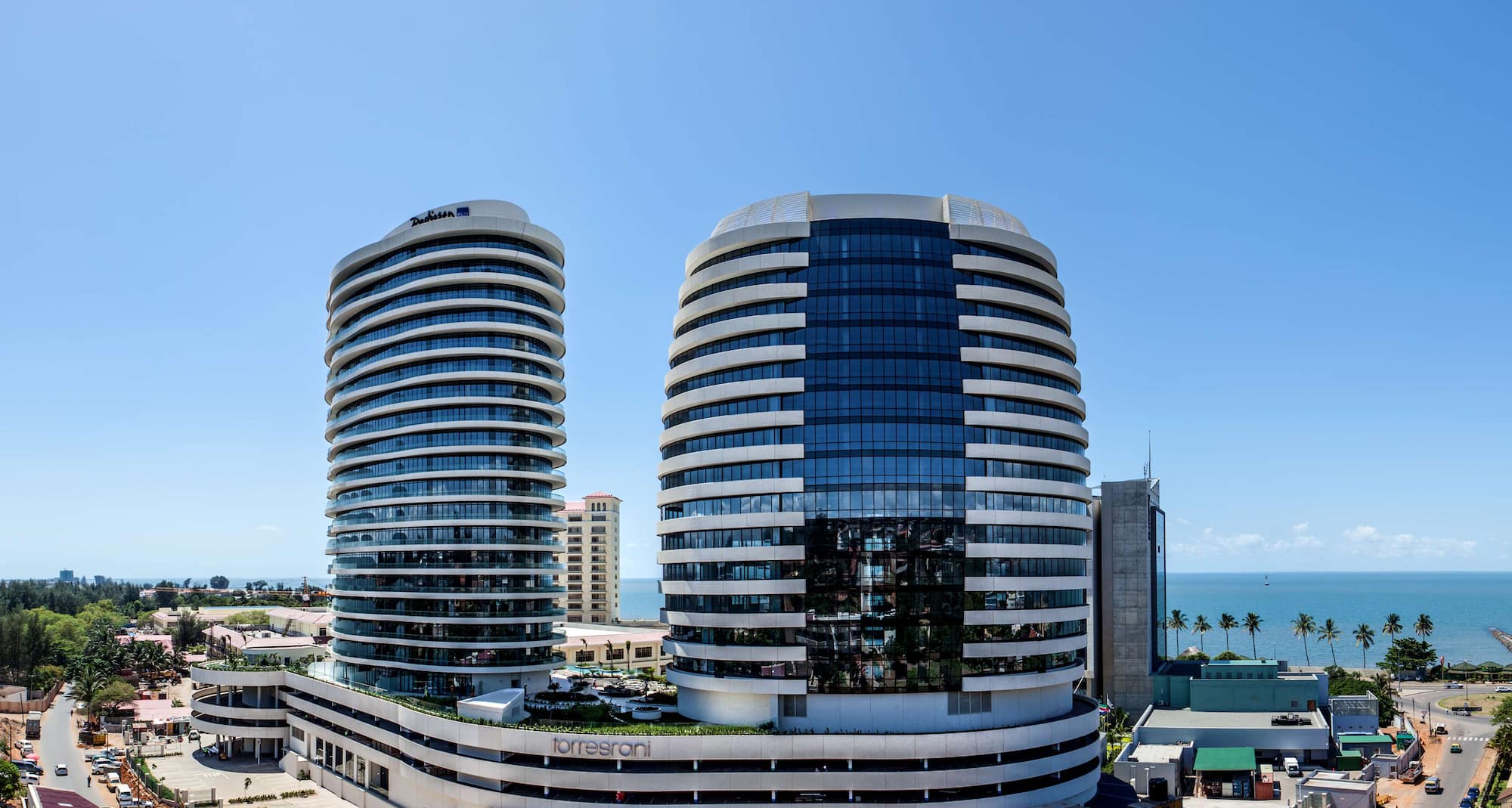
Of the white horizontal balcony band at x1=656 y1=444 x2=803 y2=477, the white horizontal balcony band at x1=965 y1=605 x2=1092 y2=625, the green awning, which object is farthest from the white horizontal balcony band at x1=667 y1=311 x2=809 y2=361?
the green awning

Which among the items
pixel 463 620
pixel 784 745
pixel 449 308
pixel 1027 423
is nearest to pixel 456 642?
pixel 463 620

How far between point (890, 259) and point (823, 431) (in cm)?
1592

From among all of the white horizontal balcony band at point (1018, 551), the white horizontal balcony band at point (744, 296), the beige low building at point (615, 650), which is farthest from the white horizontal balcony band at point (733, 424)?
the beige low building at point (615, 650)

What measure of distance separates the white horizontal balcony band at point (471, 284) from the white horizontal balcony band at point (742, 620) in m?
40.0

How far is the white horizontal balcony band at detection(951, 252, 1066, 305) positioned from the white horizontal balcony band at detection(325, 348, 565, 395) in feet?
148

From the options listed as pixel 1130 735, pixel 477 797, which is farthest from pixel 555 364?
pixel 1130 735

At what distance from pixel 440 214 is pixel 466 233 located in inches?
189

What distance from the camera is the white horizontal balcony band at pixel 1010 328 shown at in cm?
8500

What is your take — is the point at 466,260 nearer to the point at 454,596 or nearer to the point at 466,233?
the point at 466,233

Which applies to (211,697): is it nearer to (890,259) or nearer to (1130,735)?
(890,259)

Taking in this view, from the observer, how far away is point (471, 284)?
106188mm

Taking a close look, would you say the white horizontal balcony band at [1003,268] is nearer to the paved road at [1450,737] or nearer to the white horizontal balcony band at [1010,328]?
the white horizontal balcony band at [1010,328]

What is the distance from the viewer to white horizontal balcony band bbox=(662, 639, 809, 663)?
8044 cm

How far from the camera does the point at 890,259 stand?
8606cm
